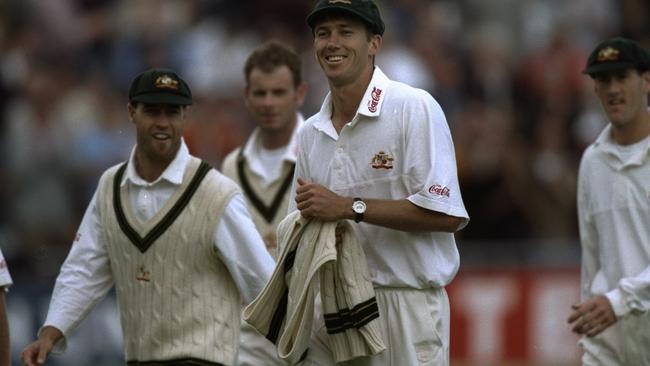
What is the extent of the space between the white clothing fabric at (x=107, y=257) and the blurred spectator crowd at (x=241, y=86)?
5807 mm

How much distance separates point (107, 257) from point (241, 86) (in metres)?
7.58

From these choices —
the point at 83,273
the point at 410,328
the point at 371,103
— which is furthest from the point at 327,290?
the point at 83,273

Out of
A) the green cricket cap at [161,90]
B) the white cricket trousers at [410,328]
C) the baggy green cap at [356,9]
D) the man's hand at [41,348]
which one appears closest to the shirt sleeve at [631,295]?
the white cricket trousers at [410,328]

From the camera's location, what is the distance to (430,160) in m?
7.23

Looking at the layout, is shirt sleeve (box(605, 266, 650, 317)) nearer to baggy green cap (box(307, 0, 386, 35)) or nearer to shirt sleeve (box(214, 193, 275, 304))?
shirt sleeve (box(214, 193, 275, 304))

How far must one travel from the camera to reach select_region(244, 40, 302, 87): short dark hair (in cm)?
998

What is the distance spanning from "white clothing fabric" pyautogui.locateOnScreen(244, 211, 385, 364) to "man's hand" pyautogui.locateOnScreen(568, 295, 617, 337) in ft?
4.56

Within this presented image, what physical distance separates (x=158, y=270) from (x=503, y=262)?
6.75 m

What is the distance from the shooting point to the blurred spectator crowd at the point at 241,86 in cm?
1502

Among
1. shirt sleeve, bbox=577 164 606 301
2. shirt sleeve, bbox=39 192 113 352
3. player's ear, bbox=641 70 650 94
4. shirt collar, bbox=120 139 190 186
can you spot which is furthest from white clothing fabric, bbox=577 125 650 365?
shirt sleeve, bbox=39 192 113 352

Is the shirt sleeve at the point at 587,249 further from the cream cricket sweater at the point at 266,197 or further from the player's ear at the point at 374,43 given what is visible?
the player's ear at the point at 374,43

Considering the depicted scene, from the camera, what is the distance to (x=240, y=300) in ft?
27.6

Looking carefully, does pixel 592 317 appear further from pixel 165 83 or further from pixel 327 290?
pixel 165 83

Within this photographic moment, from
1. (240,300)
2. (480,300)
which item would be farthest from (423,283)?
(480,300)
